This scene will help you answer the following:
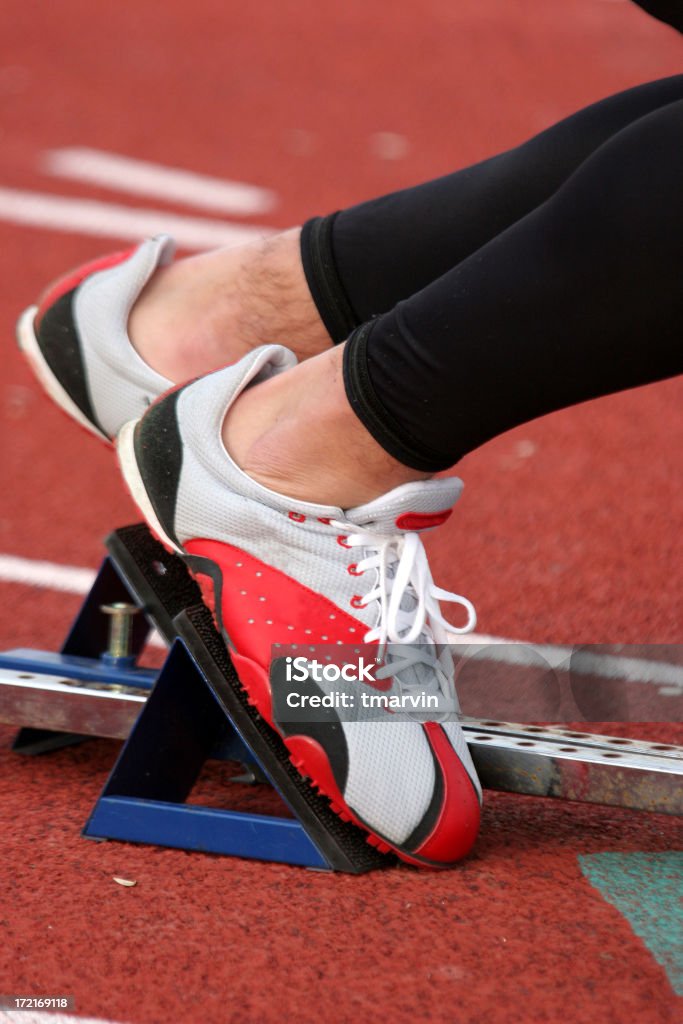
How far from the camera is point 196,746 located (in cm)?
159

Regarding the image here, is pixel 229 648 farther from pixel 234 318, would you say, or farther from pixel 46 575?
pixel 46 575

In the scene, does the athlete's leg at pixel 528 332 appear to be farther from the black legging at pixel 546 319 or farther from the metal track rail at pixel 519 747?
the metal track rail at pixel 519 747

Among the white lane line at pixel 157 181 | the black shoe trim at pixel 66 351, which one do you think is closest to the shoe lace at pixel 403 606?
the black shoe trim at pixel 66 351

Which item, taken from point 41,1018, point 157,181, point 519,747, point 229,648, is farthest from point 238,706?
point 157,181

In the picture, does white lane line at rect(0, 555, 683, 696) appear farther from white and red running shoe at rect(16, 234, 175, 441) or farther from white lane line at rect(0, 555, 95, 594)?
white lane line at rect(0, 555, 95, 594)

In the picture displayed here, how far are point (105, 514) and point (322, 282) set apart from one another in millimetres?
1047

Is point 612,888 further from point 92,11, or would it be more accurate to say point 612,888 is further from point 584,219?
point 92,11

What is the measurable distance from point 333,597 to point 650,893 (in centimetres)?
45

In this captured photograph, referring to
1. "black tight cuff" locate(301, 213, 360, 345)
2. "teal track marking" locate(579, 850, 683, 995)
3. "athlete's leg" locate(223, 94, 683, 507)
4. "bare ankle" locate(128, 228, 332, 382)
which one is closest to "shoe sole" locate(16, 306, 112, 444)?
"bare ankle" locate(128, 228, 332, 382)

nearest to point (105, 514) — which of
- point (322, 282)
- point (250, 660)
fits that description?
point (322, 282)

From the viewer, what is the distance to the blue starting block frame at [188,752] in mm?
1422

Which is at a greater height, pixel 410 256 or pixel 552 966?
pixel 410 256

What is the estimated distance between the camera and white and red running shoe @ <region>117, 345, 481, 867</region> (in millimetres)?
1388

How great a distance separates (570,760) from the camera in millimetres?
1468
